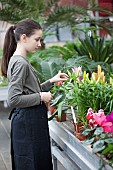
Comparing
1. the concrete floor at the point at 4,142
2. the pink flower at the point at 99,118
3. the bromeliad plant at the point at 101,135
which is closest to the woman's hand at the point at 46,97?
the bromeliad plant at the point at 101,135

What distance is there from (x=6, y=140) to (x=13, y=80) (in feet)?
8.43

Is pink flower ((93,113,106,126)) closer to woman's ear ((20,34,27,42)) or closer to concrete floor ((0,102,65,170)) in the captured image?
woman's ear ((20,34,27,42))

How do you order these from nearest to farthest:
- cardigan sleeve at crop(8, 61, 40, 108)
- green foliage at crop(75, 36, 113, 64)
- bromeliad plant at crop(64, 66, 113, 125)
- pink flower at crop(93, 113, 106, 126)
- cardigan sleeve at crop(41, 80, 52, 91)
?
pink flower at crop(93, 113, 106, 126)
bromeliad plant at crop(64, 66, 113, 125)
cardigan sleeve at crop(8, 61, 40, 108)
cardigan sleeve at crop(41, 80, 52, 91)
green foliage at crop(75, 36, 113, 64)

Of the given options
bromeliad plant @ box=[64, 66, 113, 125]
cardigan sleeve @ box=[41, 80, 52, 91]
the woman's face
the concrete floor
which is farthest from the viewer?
the concrete floor

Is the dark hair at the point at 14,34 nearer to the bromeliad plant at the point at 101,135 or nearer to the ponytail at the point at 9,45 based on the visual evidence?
the ponytail at the point at 9,45

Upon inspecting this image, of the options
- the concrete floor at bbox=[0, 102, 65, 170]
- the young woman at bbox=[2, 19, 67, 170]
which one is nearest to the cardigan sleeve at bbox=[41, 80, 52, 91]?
the young woman at bbox=[2, 19, 67, 170]

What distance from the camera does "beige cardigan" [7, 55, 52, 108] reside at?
82.9 inches

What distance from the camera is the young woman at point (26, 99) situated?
6.99ft

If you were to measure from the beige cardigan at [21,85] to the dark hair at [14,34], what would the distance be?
16 cm

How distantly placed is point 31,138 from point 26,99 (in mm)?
307

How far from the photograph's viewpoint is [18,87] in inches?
83.0

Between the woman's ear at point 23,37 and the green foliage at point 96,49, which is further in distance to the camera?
the green foliage at point 96,49

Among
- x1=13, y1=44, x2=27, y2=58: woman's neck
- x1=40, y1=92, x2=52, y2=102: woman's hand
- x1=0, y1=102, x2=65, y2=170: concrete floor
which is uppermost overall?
x1=13, y1=44, x2=27, y2=58: woman's neck

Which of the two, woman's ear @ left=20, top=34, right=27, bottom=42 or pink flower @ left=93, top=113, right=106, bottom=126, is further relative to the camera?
woman's ear @ left=20, top=34, right=27, bottom=42
